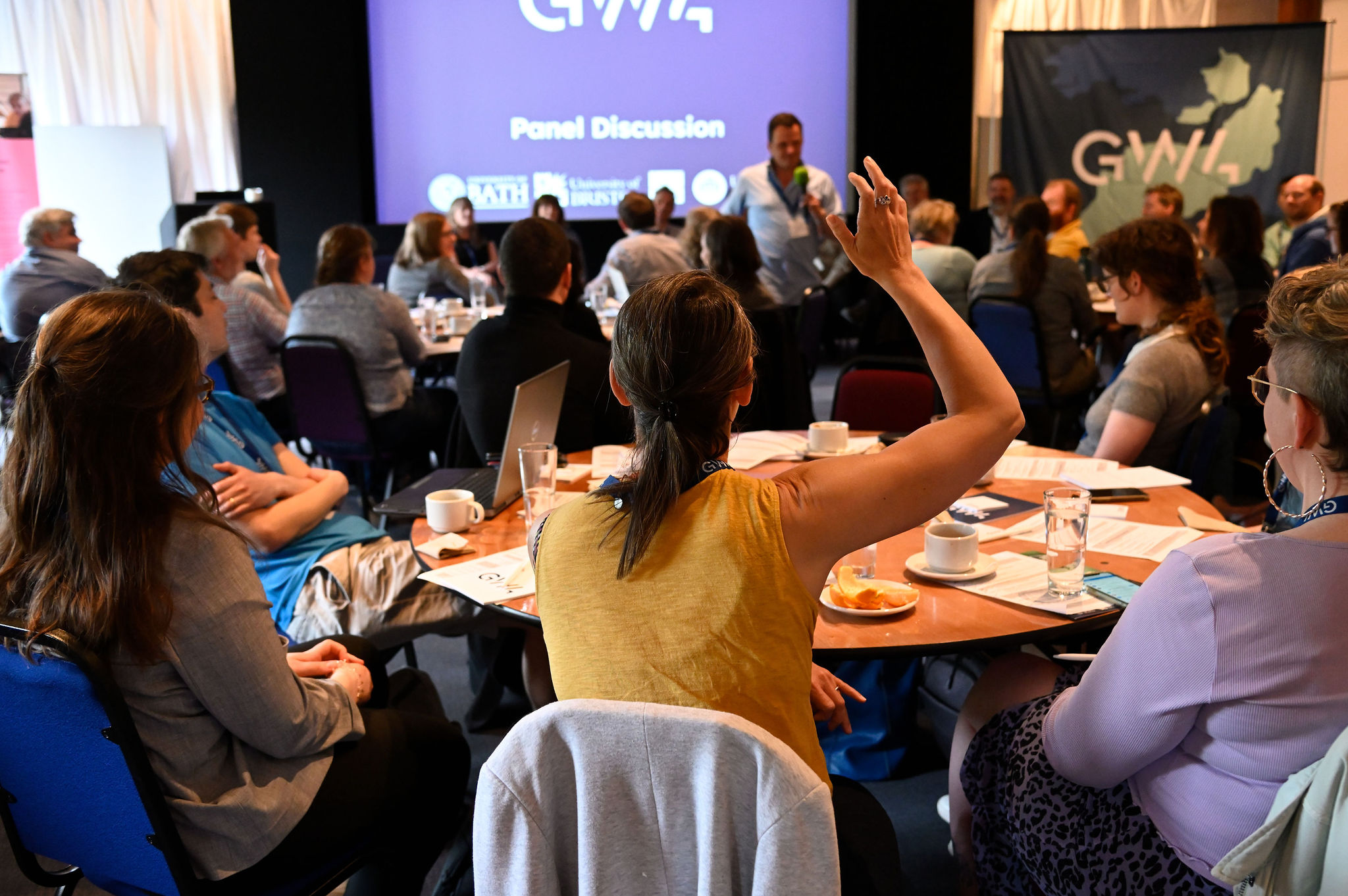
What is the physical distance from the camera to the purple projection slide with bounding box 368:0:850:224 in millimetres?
8766

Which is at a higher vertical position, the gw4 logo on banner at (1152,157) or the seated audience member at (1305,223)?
the gw4 logo on banner at (1152,157)

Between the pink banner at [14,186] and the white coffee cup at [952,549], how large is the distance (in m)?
8.56

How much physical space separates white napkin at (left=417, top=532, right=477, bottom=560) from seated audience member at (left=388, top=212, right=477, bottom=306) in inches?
173

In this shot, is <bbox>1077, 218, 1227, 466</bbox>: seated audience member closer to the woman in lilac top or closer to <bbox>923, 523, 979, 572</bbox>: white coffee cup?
<bbox>923, 523, 979, 572</bbox>: white coffee cup

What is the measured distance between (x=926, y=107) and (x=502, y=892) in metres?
9.16

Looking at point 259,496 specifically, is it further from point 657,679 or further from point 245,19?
point 245,19

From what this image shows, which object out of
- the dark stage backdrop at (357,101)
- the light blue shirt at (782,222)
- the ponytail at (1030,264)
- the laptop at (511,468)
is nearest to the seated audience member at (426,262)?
the light blue shirt at (782,222)

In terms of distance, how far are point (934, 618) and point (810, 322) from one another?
449cm

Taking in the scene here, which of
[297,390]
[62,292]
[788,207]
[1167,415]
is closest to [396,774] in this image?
[1167,415]

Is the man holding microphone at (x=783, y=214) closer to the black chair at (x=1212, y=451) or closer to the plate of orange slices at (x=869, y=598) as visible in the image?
the black chair at (x=1212, y=451)

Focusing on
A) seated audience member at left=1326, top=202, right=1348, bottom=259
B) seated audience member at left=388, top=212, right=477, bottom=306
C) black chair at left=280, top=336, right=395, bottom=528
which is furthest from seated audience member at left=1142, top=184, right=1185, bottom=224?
black chair at left=280, top=336, right=395, bottom=528

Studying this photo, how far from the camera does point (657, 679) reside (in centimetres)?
122

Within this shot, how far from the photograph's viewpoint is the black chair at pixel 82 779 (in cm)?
135

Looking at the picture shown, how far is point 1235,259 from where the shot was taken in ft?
17.9
